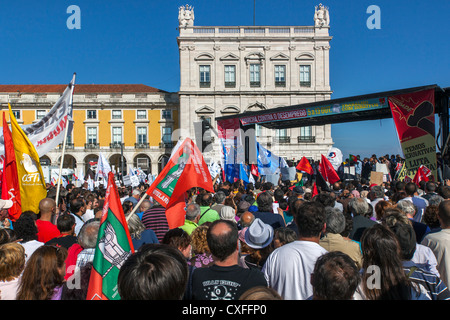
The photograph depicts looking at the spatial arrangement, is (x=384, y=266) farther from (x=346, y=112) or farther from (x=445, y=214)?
(x=346, y=112)

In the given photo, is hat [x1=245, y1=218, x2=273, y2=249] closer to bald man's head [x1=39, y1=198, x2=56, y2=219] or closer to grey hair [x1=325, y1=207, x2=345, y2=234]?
grey hair [x1=325, y1=207, x2=345, y2=234]

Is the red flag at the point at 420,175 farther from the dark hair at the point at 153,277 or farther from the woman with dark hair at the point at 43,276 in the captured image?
the woman with dark hair at the point at 43,276

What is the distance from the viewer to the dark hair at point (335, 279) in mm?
2396

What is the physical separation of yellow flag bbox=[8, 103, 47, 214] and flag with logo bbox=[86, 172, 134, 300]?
151 inches

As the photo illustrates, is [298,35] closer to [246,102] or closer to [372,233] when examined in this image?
[246,102]

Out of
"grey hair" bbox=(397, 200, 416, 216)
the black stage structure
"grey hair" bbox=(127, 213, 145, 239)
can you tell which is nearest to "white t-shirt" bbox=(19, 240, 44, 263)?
"grey hair" bbox=(127, 213, 145, 239)

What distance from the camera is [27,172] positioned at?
6.59 meters

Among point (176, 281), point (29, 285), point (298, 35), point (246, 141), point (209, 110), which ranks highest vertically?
point (298, 35)

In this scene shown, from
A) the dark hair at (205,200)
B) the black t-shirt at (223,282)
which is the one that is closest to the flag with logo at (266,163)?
the dark hair at (205,200)

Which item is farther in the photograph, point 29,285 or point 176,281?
point 29,285

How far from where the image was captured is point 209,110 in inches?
1602

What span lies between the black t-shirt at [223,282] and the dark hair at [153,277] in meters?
0.63

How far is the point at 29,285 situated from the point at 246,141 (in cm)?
1490

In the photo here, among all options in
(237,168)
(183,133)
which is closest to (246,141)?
(237,168)
